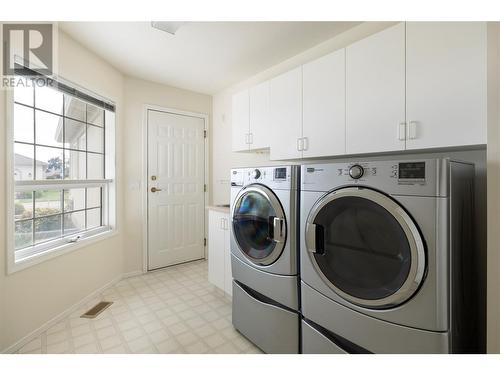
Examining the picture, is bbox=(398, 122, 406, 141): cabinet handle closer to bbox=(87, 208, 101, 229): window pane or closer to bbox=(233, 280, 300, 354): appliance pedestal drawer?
bbox=(233, 280, 300, 354): appliance pedestal drawer

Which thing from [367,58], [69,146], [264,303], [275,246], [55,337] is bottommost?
[55,337]

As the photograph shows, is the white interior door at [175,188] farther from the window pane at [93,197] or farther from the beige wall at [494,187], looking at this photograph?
the beige wall at [494,187]

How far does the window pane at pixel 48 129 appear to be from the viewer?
6.42ft

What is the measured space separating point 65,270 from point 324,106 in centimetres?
245

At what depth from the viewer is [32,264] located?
1.77 meters

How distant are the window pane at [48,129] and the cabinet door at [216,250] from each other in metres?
1.48

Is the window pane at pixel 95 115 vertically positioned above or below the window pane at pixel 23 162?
above

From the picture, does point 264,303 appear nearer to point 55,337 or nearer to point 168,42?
point 55,337

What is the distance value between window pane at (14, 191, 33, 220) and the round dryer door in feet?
6.64

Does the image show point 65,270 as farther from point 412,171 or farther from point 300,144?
point 412,171

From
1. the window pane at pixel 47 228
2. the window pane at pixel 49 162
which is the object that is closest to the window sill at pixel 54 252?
the window pane at pixel 47 228

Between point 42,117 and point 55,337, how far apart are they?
1674mm

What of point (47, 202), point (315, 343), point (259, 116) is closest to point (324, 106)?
point (259, 116)
